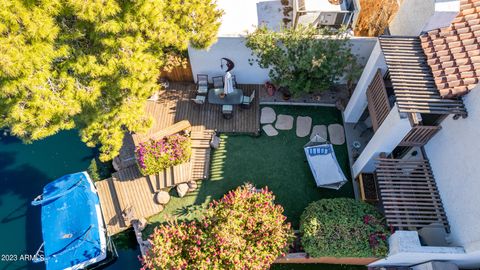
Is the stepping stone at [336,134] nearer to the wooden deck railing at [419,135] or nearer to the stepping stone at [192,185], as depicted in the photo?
the wooden deck railing at [419,135]

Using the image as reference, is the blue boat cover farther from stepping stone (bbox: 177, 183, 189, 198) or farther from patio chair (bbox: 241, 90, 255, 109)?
patio chair (bbox: 241, 90, 255, 109)

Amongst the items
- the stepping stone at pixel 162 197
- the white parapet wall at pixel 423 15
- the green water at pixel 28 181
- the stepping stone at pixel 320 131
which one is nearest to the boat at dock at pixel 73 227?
the green water at pixel 28 181

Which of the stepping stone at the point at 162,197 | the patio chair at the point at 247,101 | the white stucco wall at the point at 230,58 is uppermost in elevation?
the white stucco wall at the point at 230,58

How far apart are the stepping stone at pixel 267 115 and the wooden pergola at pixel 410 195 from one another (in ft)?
24.4

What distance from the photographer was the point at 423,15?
14.3 meters

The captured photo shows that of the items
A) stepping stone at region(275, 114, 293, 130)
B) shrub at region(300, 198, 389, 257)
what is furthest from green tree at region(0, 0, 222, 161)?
shrub at region(300, 198, 389, 257)

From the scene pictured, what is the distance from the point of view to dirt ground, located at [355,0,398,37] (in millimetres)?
18969

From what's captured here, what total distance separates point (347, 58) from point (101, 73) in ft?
41.2

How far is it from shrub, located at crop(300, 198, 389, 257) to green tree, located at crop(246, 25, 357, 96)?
751 centimetres

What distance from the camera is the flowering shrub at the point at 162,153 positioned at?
62.1ft

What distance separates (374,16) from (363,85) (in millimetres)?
4409

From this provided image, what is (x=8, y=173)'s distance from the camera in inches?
812

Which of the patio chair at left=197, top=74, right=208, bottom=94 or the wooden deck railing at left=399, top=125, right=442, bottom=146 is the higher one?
the patio chair at left=197, top=74, right=208, bottom=94

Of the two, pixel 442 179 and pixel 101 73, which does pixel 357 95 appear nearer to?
pixel 442 179
